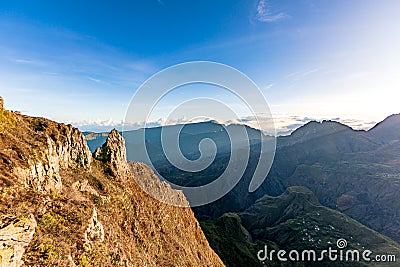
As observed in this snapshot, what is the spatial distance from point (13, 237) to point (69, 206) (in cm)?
1084

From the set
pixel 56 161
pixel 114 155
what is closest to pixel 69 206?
pixel 56 161

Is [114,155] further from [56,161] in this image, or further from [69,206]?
[69,206]

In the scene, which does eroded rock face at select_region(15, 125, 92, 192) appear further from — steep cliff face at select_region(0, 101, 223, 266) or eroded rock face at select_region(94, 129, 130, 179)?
eroded rock face at select_region(94, 129, 130, 179)

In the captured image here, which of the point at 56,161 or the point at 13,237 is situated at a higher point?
the point at 56,161

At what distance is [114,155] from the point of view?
180 ft

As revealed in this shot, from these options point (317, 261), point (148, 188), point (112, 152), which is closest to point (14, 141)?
point (112, 152)

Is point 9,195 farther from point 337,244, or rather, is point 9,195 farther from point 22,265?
point 337,244

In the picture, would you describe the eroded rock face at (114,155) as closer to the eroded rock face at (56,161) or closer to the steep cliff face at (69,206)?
the steep cliff face at (69,206)

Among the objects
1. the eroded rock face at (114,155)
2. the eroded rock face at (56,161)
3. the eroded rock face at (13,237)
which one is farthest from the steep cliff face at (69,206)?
the eroded rock face at (114,155)

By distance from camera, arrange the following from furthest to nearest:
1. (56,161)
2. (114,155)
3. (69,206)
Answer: (114,155)
(56,161)
(69,206)

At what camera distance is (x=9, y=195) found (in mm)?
22594

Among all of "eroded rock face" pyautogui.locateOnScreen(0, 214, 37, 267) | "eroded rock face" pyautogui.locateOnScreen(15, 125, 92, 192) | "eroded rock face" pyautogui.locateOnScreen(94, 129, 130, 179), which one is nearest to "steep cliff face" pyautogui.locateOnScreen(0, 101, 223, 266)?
"eroded rock face" pyautogui.locateOnScreen(0, 214, 37, 267)

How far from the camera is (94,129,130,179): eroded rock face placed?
53.7 m

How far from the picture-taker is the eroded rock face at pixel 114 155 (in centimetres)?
5369
